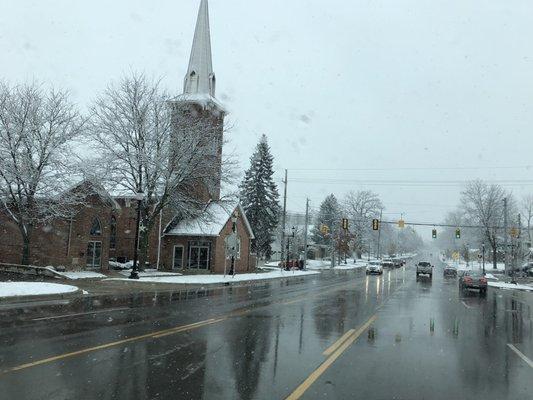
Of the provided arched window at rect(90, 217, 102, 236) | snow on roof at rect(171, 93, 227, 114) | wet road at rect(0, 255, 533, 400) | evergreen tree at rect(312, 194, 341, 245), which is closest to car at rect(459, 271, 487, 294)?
wet road at rect(0, 255, 533, 400)

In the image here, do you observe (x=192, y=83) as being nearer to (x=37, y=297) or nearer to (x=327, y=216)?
(x=37, y=297)

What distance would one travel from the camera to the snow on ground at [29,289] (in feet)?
64.1

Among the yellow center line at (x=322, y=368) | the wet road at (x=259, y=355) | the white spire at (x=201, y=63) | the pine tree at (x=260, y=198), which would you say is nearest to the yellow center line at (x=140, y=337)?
the wet road at (x=259, y=355)

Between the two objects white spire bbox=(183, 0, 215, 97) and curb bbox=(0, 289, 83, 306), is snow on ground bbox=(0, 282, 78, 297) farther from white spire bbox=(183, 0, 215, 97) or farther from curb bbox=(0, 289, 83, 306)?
white spire bbox=(183, 0, 215, 97)

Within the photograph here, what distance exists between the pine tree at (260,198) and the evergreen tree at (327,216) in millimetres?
25821

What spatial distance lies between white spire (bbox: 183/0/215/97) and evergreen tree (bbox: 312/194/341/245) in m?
42.4

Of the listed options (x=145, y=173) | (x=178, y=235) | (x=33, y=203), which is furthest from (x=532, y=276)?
(x=33, y=203)

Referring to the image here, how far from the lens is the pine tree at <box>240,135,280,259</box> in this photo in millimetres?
61281

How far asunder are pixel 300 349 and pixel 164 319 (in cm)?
552

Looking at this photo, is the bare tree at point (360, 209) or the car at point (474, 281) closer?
the car at point (474, 281)

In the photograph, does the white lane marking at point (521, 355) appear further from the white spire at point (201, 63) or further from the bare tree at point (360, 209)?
the bare tree at point (360, 209)

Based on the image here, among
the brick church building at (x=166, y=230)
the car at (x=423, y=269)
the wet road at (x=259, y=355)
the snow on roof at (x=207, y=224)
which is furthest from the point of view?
the car at (x=423, y=269)

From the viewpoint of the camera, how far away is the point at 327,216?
94.4 metres

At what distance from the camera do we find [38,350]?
9.32 metres
